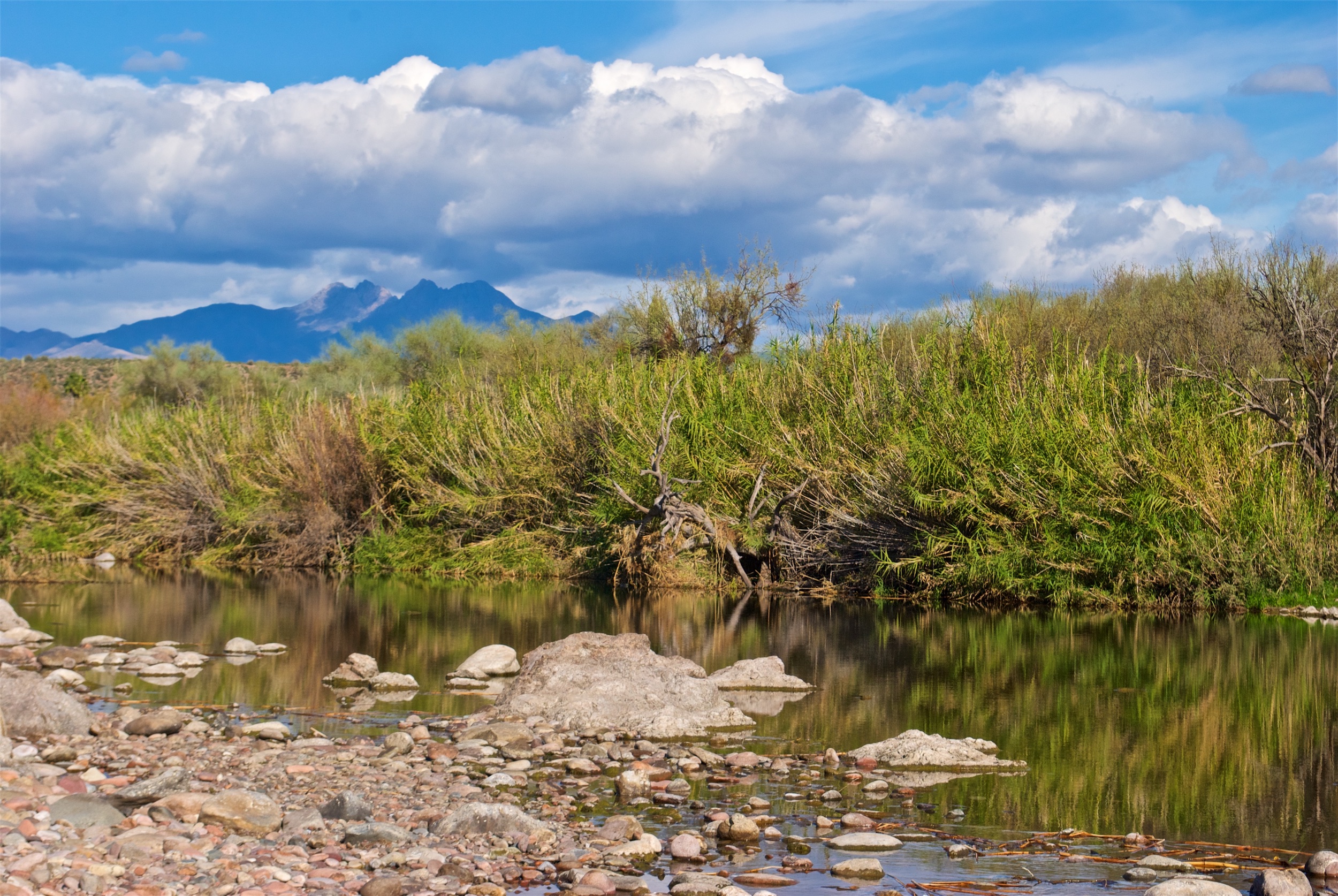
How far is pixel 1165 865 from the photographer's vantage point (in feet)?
21.1

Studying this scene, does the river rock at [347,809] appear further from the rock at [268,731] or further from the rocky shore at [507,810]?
the rock at [268,731]

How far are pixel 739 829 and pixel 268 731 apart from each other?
14.4 ft

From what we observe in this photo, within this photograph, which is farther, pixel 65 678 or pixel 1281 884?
pixel 65 678

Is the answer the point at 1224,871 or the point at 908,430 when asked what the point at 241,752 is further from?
the point at 908,430

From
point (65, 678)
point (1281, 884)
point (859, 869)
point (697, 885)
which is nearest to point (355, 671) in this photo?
point (65, 678)

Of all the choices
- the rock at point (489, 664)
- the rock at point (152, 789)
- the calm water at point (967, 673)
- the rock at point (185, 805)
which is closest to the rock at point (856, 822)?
the calm water at point (967, 673)

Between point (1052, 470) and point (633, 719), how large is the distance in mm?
10411

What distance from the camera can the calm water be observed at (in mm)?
8031

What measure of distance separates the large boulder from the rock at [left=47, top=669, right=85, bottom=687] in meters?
4.38

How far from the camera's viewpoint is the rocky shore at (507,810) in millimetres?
5992

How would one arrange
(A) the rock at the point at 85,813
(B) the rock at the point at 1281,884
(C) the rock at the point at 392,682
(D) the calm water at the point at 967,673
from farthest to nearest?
(C) the rock at the point at 392,682 → (D) the calm water at the point at 967,673 → (A) the rock at the point at 85,813 → (B) the rock at the point at 1281,884

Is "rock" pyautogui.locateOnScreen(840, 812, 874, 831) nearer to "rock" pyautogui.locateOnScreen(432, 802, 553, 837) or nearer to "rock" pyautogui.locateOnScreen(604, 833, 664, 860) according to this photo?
"rock" pyautogui.locateOnScreen(604, 833, 664, 860)

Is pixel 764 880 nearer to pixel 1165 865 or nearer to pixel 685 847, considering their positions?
pixel 685 847

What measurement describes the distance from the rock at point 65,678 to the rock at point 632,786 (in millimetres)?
6601
